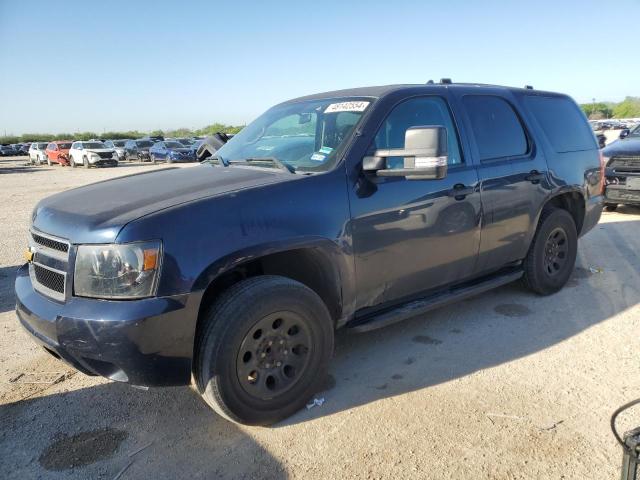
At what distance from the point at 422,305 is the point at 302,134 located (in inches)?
58.9

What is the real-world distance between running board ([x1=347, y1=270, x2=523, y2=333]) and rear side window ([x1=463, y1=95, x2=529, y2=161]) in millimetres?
1028

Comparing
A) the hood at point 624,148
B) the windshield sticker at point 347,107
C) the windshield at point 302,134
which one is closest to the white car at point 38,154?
the hood at point 624,148

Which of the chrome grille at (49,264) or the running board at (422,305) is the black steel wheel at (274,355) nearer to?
the running board at (422,305)

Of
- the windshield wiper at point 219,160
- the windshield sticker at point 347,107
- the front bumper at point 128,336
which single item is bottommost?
the front bumper at point 128,336

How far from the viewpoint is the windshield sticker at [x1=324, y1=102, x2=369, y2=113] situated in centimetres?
338

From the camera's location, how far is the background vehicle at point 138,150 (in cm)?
3650

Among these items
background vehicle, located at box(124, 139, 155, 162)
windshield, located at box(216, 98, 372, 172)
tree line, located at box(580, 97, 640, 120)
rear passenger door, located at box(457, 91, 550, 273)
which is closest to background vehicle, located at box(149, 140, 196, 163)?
background vehicle, located at box(124, 139, 155, 162)

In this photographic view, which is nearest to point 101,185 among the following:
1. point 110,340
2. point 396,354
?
point 110,340

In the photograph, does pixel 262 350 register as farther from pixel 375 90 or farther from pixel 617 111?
pixel 617 111

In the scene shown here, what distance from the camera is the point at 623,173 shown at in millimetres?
8352

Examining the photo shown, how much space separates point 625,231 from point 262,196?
6.90 meters

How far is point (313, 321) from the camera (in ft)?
9.57

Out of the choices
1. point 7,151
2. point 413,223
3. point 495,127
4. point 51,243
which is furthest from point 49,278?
point 7,151

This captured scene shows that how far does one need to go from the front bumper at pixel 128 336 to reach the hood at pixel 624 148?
8.35 m
